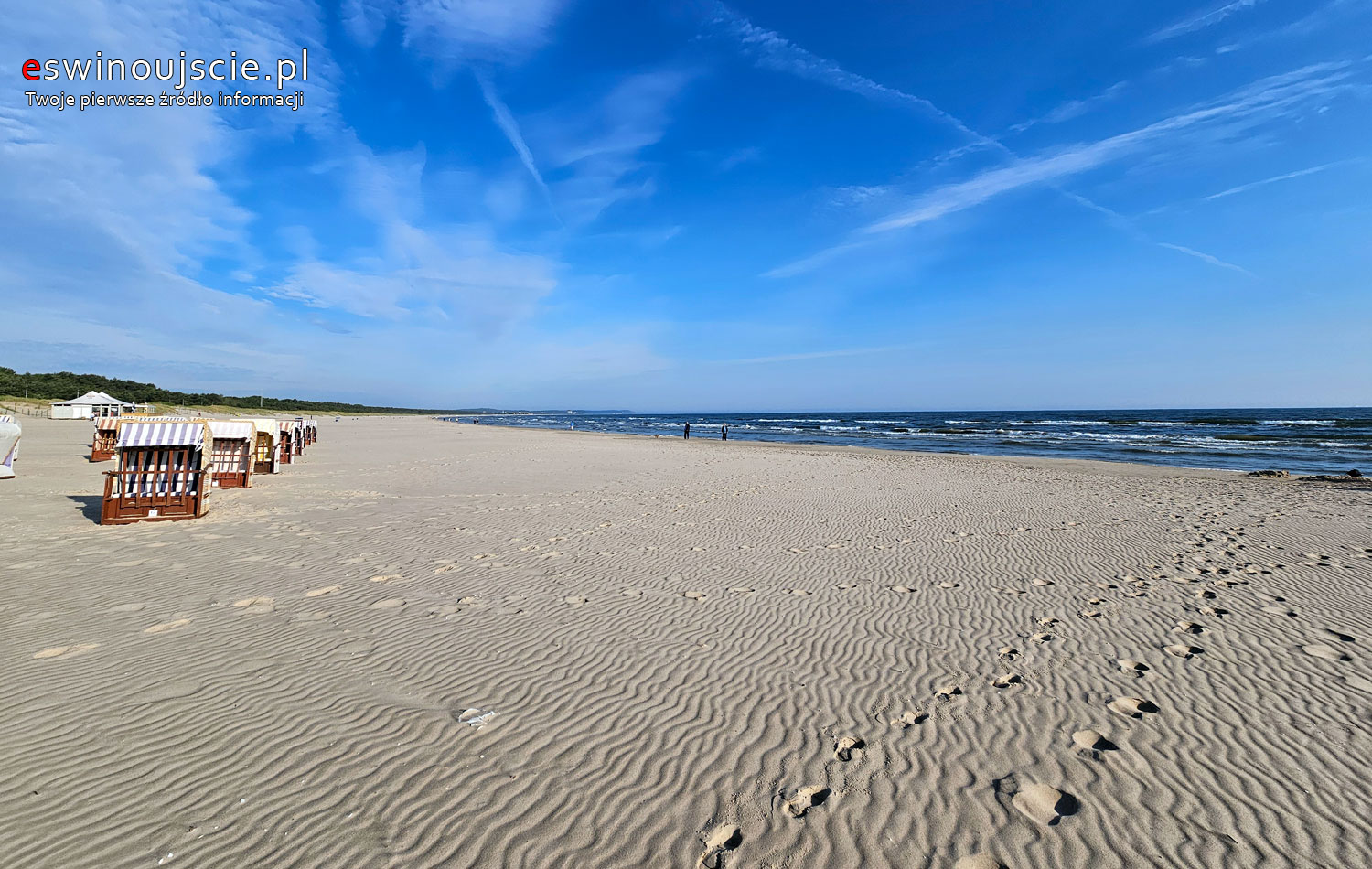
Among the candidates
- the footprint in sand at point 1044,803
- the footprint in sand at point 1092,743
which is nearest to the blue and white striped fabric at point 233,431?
the footprint in sand at point 1044,803

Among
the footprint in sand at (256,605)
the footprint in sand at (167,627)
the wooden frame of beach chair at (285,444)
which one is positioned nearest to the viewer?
the footprint in sand at (167,627)

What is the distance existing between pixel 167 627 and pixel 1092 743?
748cm

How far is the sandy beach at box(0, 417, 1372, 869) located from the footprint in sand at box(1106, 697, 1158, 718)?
2cm

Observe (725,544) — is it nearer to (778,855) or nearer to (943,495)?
(778,855)

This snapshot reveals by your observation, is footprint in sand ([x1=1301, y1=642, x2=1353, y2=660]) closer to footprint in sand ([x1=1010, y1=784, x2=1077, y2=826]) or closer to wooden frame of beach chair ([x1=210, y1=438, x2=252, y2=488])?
footprint in sand ([x1=1010, y1=784, x2=1077, y2=826])

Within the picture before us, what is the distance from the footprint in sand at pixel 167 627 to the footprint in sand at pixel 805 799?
5525 mm

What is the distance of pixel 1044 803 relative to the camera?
9.89 ft

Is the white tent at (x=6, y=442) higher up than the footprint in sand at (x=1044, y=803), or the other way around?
the white tent at (x=6, y=442)

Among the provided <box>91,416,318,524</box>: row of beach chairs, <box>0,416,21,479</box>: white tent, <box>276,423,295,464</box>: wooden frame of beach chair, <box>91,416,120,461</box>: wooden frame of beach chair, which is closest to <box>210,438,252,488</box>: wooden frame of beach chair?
<box>91,416,318,524</box>: row of beach chairs

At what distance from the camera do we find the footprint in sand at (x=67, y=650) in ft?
14.2

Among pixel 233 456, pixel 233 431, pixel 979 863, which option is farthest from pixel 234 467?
pixel 979 863

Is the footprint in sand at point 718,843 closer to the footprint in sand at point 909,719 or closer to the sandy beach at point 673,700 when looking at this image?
the sandy beach at point 673,700

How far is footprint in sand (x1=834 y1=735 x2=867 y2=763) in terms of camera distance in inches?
133

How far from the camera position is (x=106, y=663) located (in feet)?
13.9
